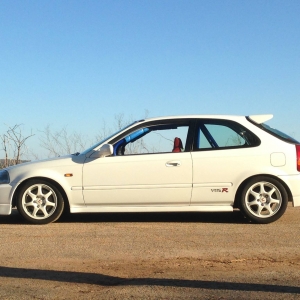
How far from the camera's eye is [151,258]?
572 centimetres

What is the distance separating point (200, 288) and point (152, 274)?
66 centimetres

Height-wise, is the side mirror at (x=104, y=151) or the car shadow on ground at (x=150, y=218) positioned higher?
the side mirror at (x=104, y=151)

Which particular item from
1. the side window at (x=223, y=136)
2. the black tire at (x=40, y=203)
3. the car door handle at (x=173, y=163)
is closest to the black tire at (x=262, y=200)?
the side window at (x=223, y=136)

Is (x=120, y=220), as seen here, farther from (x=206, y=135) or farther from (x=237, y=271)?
(x=237, y=271)

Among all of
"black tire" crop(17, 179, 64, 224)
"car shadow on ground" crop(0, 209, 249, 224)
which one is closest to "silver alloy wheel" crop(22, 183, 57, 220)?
"black tire" crop(17, 179, 64, 224)

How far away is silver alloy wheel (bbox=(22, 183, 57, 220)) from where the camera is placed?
25.7 feet

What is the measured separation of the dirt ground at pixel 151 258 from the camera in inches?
178

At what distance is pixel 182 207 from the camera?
7789mm

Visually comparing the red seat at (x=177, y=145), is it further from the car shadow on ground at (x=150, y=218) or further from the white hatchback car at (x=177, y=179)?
the car shadow on ground at (x=150, y=218)

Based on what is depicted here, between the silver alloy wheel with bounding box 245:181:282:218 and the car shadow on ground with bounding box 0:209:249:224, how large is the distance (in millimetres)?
339

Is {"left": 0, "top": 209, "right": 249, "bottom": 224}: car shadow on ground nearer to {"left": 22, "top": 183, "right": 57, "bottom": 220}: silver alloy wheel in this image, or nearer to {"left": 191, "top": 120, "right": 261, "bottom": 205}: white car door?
{"left": 22, "top": 183, "right": 57, "bottom": 220}: silver alloy wheel

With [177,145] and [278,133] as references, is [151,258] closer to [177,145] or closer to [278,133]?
[177,145]

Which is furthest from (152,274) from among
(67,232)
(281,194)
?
(281,194)

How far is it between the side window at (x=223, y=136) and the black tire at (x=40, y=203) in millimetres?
2139
